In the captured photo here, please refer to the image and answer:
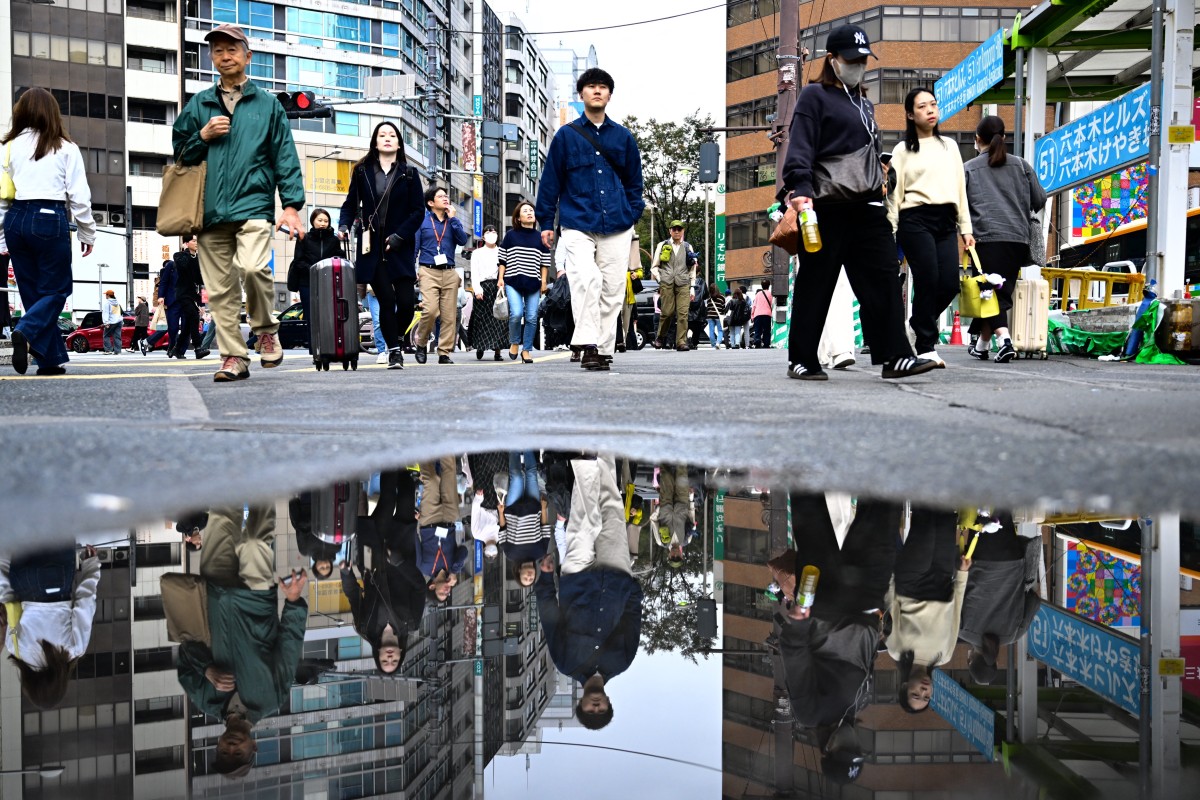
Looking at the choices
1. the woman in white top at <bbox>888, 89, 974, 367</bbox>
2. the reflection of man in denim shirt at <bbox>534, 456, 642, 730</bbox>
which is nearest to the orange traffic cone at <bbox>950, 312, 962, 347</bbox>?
the woman in white top at <bbox>888, 89, 974, 367</bbox>

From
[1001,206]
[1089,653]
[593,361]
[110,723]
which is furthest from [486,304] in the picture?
[110,723]

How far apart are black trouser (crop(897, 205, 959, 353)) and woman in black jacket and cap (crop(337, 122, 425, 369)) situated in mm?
3975

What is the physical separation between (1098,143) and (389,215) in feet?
23.6

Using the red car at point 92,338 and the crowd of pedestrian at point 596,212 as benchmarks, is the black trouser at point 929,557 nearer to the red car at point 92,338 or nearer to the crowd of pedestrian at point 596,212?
the crowd of pedestrian at point 596,212

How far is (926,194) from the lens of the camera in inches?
322

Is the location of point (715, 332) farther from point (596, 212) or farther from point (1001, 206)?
point (596, 212)

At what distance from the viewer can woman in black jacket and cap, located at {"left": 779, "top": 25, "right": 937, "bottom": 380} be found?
6.51m

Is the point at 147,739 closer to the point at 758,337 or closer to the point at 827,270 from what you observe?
the point at 827,270

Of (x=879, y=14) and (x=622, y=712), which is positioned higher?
(x=879, y=14)

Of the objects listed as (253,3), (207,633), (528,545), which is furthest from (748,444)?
(253,3)

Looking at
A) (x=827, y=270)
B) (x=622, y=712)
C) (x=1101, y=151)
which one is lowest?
(x=622, y=712)

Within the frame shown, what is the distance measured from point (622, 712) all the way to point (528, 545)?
963 mm

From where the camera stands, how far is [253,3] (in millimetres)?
59812

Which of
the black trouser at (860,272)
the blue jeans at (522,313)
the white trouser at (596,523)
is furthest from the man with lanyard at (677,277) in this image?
the white trouser at (596,523)
